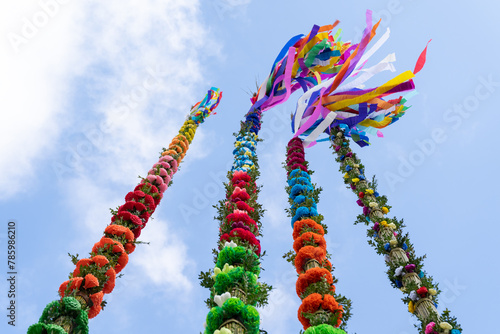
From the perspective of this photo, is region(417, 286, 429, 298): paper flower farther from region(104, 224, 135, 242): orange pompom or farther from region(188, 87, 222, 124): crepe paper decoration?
region(188, 87, 222, 124): crepe paper decoration

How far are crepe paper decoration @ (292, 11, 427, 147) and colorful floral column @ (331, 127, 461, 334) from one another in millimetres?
1282

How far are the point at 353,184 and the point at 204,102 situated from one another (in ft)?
15.8

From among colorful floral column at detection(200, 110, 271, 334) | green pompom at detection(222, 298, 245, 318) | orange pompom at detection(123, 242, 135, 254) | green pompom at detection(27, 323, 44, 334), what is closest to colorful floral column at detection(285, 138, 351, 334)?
colorful floral column at detection(200, 110, 271, 334)

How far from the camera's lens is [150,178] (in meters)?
6.81

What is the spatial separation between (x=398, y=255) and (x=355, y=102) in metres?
4.12

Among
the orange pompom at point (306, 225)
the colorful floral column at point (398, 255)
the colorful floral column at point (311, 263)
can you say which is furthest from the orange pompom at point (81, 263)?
the colorful floral column at point (398, 255)

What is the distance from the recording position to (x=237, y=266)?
15.5ft

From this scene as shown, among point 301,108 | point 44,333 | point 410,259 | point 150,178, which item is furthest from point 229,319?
point 301,108

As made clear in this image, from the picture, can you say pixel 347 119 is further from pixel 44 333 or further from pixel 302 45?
pixel 44 333

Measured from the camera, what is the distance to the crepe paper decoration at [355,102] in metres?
8.70

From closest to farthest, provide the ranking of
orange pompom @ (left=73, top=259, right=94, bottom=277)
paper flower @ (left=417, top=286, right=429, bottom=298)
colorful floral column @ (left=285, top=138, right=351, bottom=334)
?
colorful floral column @ (left=285, top=138, right=351, bottom=334)
orange pompom @ (left=73, top=259, right=94, bottom=277)
paper flower @ (left=417, top=286, right=429, bottom=298)

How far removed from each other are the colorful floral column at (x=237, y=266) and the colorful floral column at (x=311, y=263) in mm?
518

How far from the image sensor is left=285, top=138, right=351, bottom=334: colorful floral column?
445 cm

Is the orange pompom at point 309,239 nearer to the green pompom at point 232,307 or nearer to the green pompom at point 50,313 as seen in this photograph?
the green pompom at point 232,307
